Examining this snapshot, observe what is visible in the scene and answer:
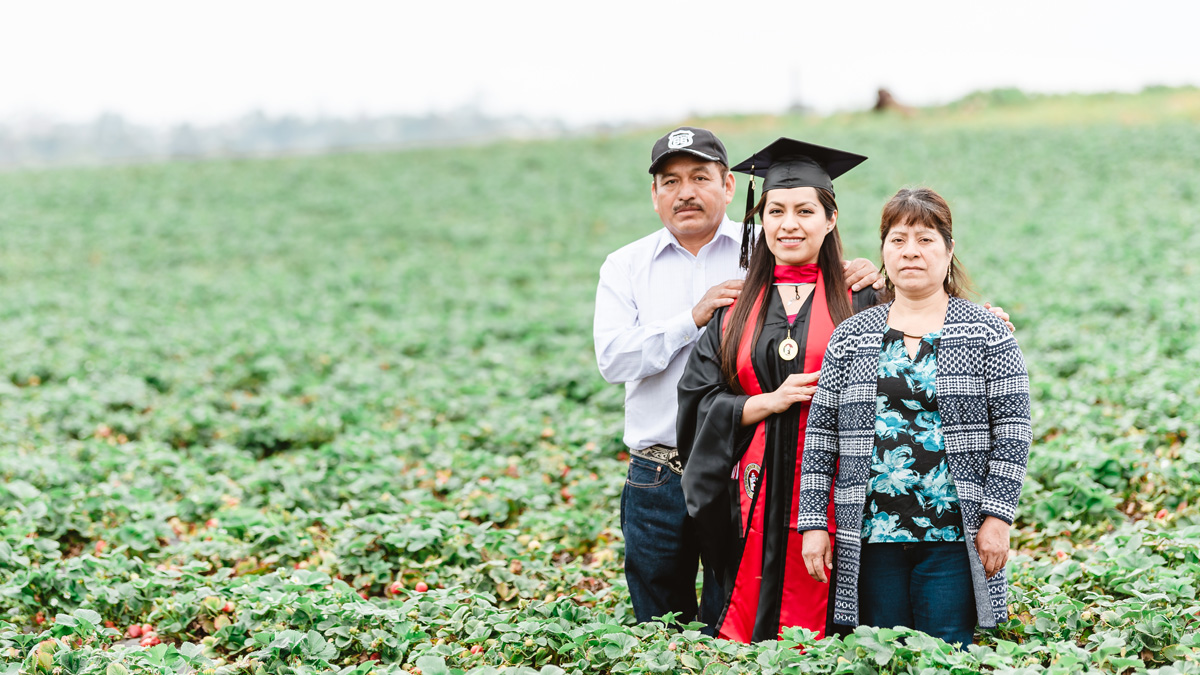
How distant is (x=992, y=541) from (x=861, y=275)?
3.27 ft

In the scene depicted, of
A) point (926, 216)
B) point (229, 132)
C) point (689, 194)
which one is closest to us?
point (926, 216)

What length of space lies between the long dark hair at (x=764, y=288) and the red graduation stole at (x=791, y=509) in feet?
0.06

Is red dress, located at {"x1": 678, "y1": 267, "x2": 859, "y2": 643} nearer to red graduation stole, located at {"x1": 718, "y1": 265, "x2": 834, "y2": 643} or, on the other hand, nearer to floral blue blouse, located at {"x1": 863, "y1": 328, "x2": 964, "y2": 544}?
red graduation stole, located at {"x1": 718, "y1": 265, "x2": 834, "y2": 643}

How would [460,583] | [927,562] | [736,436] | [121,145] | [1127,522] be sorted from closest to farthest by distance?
1. [927,562]
2. [736,436]
3. [460,583]
4. [1127,522]
5. [121,145]

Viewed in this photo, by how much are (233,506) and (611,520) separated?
2.45 metres

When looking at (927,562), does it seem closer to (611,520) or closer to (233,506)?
(611,520)

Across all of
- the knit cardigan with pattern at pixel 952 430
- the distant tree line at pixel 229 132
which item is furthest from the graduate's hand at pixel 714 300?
the distant tree line at pixel 229 132

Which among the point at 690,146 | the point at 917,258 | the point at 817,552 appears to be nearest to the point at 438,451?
the point at 690,146

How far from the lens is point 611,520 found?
586cm

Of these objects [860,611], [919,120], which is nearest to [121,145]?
[919,120]

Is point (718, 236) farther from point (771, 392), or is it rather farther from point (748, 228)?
point (771, 392)

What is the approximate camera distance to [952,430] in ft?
9.83

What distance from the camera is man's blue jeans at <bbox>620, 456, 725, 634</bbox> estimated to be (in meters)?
3.77

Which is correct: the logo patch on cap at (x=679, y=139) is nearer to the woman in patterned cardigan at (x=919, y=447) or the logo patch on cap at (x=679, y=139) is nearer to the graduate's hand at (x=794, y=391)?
the woman in patterned cardigan at (x=919, y=447)
